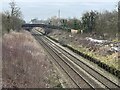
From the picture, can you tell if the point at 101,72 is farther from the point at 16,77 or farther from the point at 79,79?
the point at 16,77

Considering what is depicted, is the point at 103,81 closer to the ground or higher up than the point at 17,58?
closer to the ground

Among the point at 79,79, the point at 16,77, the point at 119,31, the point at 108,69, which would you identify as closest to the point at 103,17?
the point at 119,31

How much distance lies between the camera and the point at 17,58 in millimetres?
23656

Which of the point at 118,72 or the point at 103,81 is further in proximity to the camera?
the point at 118,72

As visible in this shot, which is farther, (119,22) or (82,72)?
(119,22)

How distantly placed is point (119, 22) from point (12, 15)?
28539 millimetres

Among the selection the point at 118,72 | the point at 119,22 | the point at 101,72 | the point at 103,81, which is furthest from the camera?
the point at 119,22

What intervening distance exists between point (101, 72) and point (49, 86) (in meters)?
8.20

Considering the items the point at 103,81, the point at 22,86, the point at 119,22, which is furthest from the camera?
the point at 119,22

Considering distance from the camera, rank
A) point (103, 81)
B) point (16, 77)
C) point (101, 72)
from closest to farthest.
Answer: point (16, 77) < point (103, 81) < point (101, 72)

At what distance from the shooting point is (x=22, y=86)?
55.2 ft

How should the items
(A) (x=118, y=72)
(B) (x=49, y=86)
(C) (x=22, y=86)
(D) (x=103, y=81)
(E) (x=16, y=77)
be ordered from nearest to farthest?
(C) (x=22, y=86) < (E) (x=16, y=77) < (B) (x=49, y=86) < (D) (x=103, y=81) < (A) (x=118, y=72)

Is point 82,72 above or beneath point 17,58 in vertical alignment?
beneath

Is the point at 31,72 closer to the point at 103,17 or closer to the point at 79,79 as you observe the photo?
the point at 79,79
